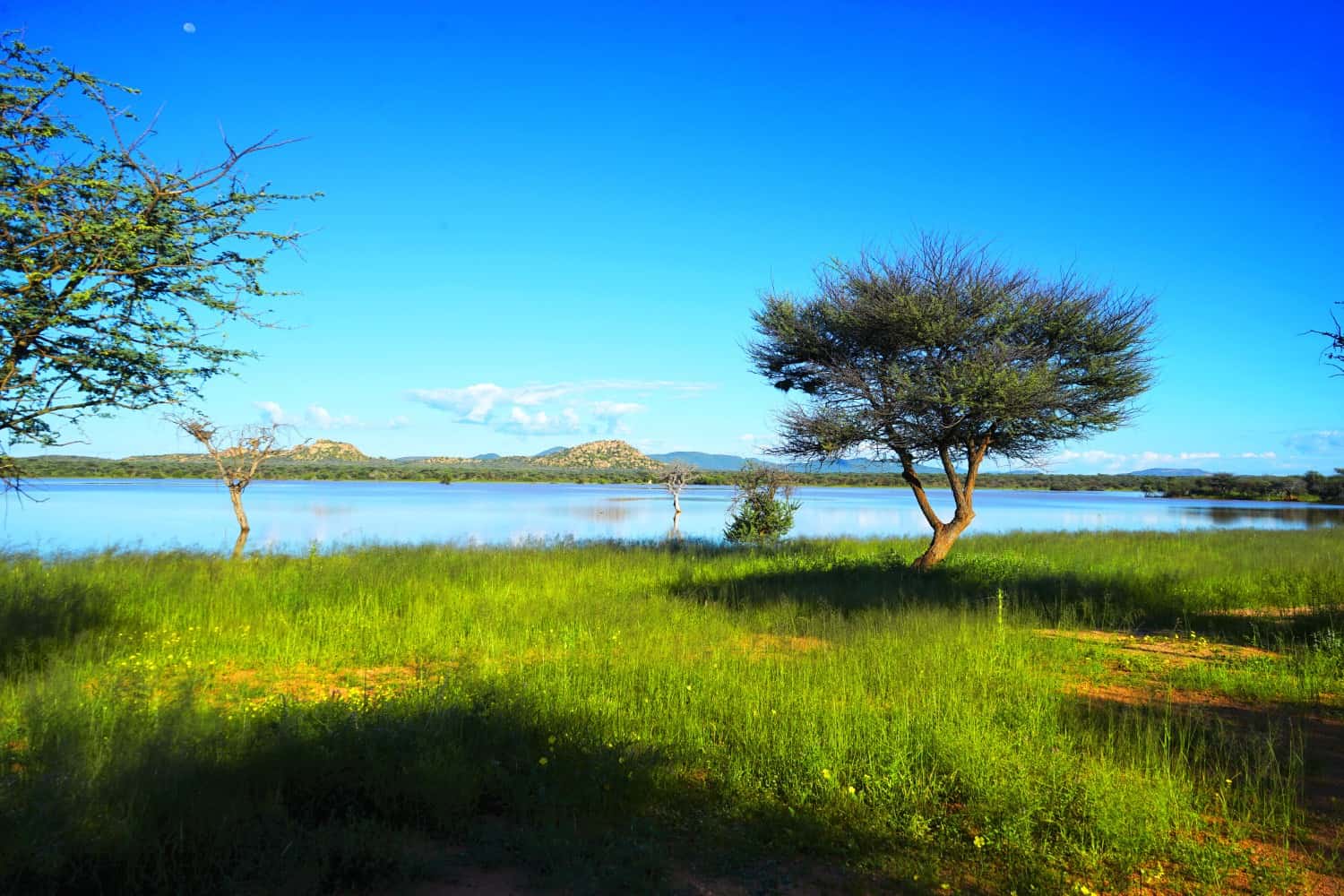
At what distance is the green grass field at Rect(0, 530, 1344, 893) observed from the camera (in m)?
3.90

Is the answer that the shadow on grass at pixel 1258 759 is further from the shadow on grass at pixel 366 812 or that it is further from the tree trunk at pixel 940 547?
Result: the tree trunk at pixel 940 547

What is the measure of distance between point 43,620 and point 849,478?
5067 inches

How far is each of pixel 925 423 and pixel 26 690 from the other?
14737 mm

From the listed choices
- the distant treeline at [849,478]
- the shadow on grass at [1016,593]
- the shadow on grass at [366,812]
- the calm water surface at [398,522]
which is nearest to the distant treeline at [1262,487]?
the distant treeline at [849,478]

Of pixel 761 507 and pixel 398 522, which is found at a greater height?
pixel 761 507

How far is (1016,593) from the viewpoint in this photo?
1344 cm

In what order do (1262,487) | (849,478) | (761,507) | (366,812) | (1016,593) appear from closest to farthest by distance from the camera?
1. (366,812)
2. (1016,593)
3. (761,507)
4. (1262,487)
5. (849,478)

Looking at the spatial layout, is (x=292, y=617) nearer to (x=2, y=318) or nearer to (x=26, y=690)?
(x=26, y=690)

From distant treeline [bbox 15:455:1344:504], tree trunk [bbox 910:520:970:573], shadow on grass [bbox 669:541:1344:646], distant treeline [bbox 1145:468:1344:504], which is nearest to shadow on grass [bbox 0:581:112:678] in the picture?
shadow on grass [bbox 669:541:1344:646]

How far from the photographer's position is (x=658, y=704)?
20.6 feet

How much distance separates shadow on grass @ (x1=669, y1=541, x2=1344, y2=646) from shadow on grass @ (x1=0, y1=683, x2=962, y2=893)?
278 inches

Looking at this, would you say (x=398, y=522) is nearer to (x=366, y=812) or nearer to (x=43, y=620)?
(x=43, y=620)

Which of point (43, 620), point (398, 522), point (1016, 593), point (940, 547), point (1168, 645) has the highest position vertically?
point (940, 547)

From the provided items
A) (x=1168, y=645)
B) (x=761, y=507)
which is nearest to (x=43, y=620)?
(x=1168, y=645)
